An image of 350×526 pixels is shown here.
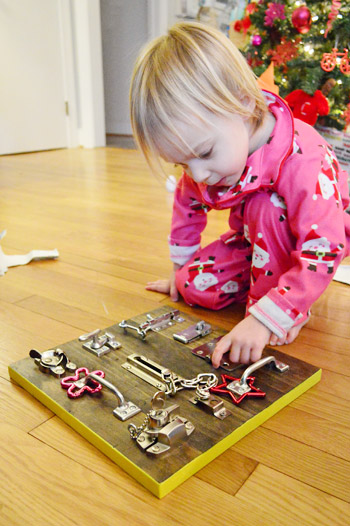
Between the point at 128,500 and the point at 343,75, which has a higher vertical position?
the point at 343,75

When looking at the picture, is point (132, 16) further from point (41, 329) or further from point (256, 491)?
point (256, 491)

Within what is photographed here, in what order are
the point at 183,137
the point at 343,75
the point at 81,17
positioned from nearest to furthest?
the point at 183,137, the point at 343,75, the point at 81,17

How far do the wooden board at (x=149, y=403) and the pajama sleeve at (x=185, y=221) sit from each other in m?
0.24

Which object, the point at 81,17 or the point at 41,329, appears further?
the point at 81,17

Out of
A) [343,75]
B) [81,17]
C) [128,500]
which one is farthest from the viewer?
[81,17]

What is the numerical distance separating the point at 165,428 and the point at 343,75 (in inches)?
59.6

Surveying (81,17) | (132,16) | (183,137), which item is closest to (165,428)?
(183,137)

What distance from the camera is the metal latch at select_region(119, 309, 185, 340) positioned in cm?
75

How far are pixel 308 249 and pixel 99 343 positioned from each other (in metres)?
0.33

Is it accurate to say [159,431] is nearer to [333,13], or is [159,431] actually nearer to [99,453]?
[99,453]

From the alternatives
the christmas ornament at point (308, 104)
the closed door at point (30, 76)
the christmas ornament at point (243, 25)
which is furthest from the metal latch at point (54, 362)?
the closed door at point (30, 76)

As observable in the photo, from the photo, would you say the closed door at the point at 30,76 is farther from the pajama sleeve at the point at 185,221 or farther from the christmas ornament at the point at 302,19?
the pajama sleeve at the point at 185,221

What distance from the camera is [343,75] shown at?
1.65 metres

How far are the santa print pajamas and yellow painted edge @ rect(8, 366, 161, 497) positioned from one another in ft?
0.92
